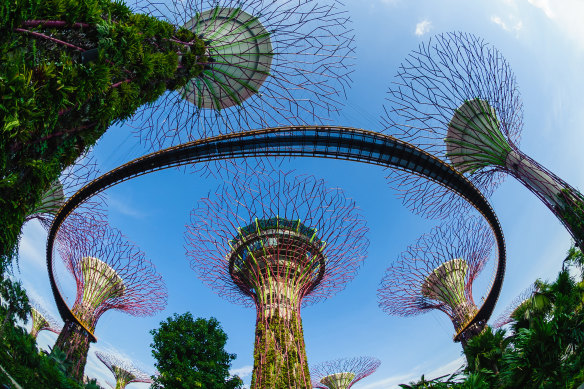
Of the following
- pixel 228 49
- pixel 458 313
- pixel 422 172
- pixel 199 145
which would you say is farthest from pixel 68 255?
pixel 458 313

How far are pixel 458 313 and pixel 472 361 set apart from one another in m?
9.90

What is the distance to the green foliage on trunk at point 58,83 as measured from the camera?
3.19 meters

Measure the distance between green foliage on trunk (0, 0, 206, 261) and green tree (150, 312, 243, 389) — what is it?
34.3 ft

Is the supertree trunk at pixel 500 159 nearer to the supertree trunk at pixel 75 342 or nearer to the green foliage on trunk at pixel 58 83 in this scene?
the green foliage on trunk at pixel 58 83

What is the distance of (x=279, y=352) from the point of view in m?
11.2

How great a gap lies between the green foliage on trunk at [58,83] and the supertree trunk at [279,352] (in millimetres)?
8529

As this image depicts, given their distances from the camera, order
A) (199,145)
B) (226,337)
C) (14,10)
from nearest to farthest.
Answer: (14,10)
(199,145)
(226,337)

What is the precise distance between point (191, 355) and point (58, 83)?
41.4ft

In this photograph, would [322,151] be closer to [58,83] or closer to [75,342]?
[58,83]

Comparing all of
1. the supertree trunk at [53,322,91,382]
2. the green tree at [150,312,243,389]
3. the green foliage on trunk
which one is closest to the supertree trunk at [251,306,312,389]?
the green tree at [150,312,243,389]

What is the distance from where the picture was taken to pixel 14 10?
3.06 m

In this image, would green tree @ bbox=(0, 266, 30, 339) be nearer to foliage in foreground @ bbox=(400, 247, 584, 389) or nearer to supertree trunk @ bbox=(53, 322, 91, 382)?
supertree trunk @ bbox=(53, 322, 91, 382)

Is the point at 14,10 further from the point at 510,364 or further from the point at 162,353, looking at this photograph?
the point at 162,353

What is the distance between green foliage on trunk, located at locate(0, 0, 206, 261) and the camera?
3.19 metres
